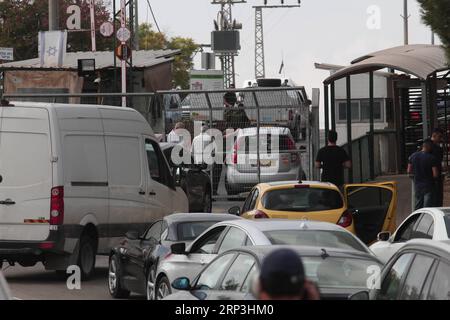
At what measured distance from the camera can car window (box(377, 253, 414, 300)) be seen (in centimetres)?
802

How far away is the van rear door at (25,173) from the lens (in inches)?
693

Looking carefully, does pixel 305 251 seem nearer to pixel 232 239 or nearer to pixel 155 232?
pixel 232 239

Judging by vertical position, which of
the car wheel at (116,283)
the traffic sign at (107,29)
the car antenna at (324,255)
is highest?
the traffic sign at (107,29)

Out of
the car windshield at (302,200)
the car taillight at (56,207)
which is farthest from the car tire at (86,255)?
the car windshield at (302,200)

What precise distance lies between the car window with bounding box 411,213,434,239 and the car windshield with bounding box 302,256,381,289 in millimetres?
3823

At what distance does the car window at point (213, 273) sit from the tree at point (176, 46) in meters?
85.0

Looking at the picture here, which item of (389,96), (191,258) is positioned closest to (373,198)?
(191,258)

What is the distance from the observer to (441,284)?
24.0 feet

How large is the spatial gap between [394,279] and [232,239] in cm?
423

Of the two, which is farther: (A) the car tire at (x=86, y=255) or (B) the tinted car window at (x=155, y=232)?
(A) the car tire at (x=86, y=255)

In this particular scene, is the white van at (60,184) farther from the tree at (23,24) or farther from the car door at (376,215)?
the tree at (23,24)
